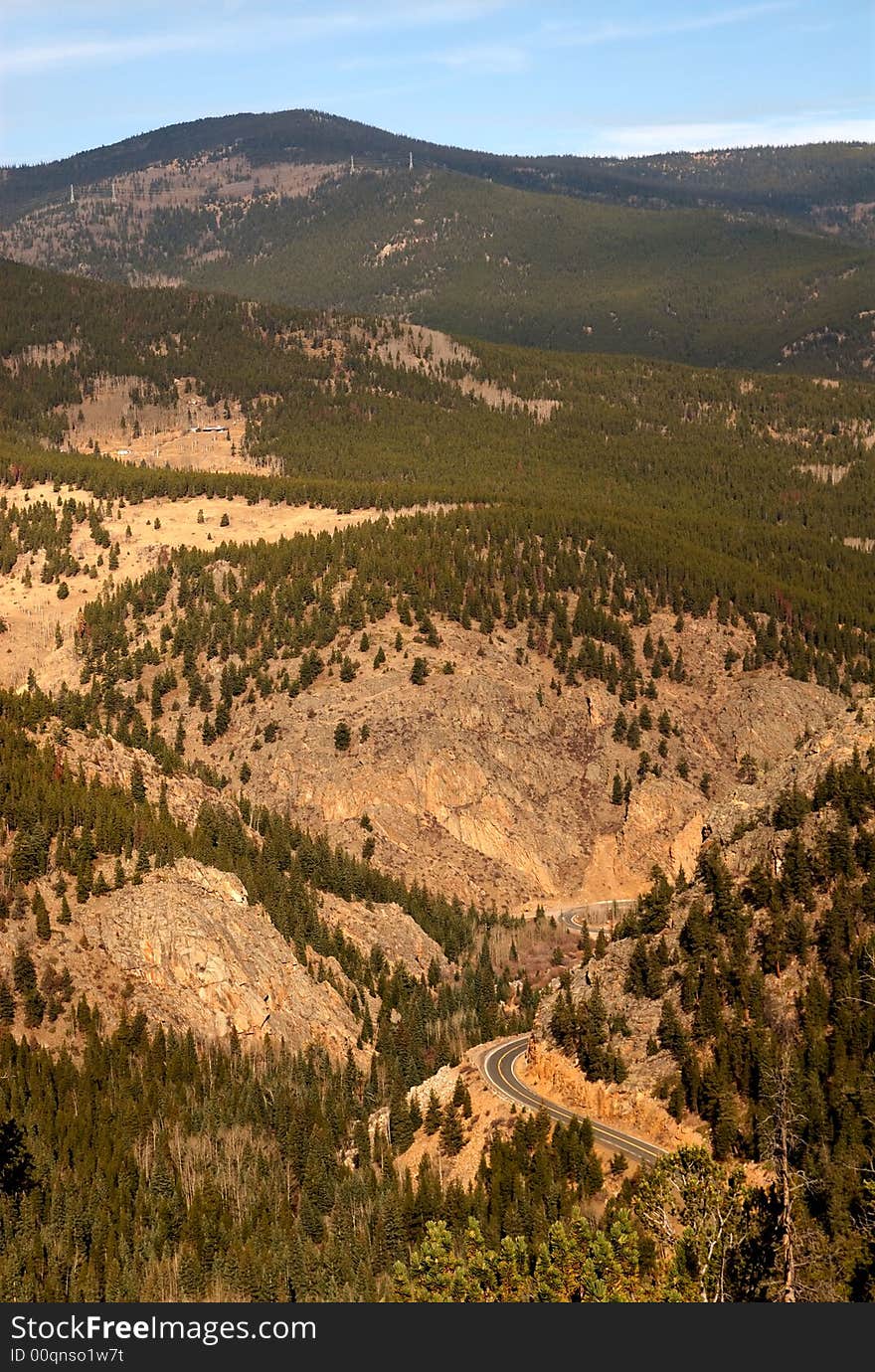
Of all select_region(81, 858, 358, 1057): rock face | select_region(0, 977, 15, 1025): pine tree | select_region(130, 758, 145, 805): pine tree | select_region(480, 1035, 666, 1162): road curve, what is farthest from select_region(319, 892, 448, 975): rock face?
select_region(0, 977, 15, 1025): pine tree

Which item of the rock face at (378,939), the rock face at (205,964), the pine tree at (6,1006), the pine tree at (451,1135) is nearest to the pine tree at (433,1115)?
the pine tree at (451,1135)

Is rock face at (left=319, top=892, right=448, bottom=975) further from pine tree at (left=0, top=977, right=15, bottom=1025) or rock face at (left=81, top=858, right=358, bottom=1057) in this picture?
pine tree at (left=0, top=977, right=15, bottom=1025)

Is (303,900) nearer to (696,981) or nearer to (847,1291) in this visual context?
(696,981)

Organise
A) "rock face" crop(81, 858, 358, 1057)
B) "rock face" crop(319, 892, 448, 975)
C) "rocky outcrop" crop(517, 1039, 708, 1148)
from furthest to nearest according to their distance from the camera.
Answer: "rock face" crop(319, 892, 448, 975) < "rock face" crop(81, 858, 358, 1057) < "rocky outcrop" crop(517, 1039, 708, 1148)

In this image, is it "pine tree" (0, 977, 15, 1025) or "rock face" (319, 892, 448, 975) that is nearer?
"pine tree" (0, 977, 15, 1025)

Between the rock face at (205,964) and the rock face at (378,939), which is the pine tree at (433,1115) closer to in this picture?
the rock face at (205,964)

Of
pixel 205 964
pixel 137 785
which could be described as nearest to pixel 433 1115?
pixel 205 964
